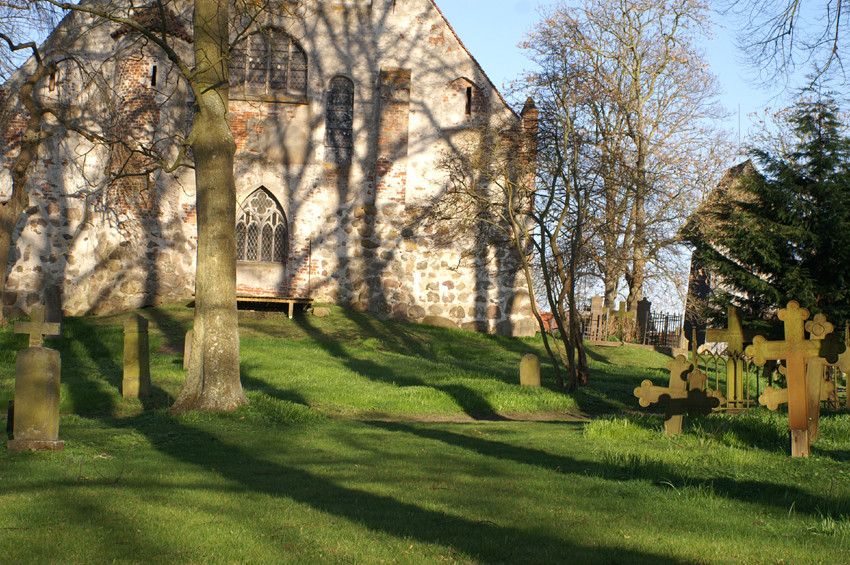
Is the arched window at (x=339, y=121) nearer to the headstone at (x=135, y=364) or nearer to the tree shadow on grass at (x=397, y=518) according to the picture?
the headstone at (x=135, y=364)

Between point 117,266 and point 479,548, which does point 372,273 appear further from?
Answer: point 479,548

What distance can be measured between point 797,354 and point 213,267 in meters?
7.48

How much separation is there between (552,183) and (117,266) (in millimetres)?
12379

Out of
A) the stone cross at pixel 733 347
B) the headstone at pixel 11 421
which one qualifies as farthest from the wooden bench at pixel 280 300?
the headstone at pixel 11 421

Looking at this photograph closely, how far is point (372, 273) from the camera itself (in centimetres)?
2414

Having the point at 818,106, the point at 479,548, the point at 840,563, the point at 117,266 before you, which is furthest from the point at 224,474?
the point at 117,266

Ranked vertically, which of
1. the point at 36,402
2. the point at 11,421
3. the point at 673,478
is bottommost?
the point at 673,478

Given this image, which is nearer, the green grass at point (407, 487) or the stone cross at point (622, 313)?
the green grass at point (407, 487)

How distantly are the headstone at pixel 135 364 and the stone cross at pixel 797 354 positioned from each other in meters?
9.35

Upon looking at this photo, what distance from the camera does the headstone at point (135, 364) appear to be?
1261 cm

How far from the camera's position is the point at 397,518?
538cm

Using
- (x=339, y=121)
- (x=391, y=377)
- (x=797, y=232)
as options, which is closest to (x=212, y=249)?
(x=391, y=377)

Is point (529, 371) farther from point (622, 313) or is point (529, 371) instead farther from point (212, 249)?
point (622, 313)

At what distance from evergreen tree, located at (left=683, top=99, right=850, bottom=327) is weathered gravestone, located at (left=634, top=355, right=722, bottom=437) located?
217 inches
